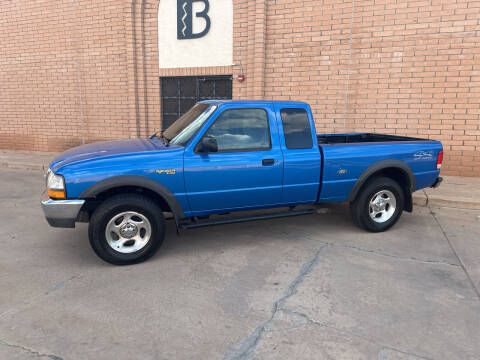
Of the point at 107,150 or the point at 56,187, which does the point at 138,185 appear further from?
the point at 56,187

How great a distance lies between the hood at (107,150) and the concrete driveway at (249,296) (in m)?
1.20

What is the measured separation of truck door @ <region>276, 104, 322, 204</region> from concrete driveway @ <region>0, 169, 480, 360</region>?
73cm

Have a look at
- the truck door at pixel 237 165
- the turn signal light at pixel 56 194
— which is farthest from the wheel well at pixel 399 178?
the turn signal light at pixel 56 194

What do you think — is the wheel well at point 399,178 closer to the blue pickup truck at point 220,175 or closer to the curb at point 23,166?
the blue pickup truck at point 220,175

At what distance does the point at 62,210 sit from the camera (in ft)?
12.8

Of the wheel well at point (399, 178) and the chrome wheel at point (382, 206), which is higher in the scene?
the wheel well at point (399, 178)

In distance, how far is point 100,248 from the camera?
402 centimetres

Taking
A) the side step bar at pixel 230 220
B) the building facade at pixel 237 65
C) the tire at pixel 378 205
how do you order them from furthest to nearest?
the building facade at pixel 237 65 → the tire at pixel 378 205 → the side step bar at pixel 230 220

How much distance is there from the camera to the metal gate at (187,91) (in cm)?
1007

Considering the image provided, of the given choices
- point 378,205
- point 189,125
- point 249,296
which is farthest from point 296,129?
point 249,296

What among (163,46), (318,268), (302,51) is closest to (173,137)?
(318,268)

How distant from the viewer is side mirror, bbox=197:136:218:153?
4.14m

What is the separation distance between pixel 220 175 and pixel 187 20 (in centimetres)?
721

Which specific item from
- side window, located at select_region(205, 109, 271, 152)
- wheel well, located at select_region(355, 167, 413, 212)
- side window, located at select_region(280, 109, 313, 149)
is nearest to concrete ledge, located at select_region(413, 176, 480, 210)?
wheel well, located at select_region(355, 167, 413, 212)
